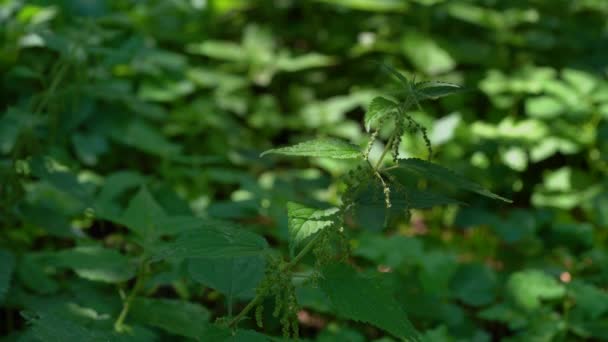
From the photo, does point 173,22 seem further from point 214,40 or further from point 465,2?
point 465,2

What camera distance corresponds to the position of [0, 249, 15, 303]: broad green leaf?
1.43 metres

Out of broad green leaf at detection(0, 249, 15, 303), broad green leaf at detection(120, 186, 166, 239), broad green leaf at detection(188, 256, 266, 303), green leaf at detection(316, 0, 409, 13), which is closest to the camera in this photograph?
broad green leaf at detection(188, 256, 266, 303)

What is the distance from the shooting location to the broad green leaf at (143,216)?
1.59m

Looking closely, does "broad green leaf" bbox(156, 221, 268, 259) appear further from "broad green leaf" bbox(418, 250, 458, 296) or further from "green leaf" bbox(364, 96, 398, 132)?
"broad green leaf" bbox(418, 250, 458, 296)

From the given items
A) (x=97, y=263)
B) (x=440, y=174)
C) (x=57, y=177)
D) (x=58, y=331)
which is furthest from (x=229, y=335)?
(x=57, y=177)

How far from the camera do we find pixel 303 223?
1.11m

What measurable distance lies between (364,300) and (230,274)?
0.37 meters

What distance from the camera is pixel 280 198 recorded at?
2.38 m

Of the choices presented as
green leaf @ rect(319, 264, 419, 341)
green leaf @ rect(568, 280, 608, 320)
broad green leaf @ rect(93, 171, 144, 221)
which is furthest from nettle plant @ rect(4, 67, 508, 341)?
green leaf @ rect(568, 280, 608, 320)

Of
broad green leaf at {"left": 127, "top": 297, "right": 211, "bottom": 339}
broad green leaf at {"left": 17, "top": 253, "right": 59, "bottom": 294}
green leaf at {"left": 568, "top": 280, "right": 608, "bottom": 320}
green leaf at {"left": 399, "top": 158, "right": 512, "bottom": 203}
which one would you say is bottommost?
broad green leaf at {"left": 17, "top": 253, "right": 59, "bottom": 294}

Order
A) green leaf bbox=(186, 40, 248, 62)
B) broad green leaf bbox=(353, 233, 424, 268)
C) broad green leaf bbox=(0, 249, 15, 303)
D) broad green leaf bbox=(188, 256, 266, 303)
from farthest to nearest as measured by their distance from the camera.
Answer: green leaf bbox=(186, 40, 248, 62)
broad green leaf bbox=(353, 233, 424, 268)
broad green leaf bbox=(0, 249, 15, 303)
broad green leaf bbox=(188, 256, 266, 303)

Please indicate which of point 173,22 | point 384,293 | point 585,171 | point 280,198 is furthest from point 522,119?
point 384,293

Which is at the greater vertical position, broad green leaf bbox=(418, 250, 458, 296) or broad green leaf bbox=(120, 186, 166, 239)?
broad green leaf bbox=(120, 186, 166, 239)

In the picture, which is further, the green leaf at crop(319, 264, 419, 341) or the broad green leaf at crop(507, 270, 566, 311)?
the broad green leaf at crop(507, 270, 566, 311)
